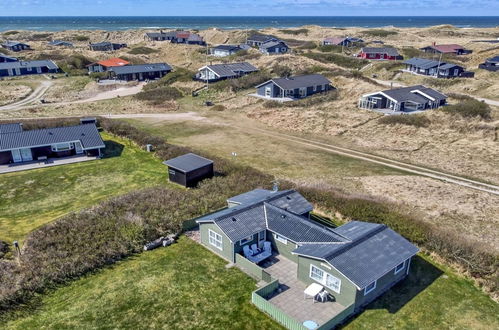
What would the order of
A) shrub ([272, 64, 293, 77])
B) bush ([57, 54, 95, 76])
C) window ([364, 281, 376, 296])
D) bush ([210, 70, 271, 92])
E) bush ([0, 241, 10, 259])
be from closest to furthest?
window ([364, 281, 376, 296]), bush ([0, 241, 10, 259]), bush ([210, 70, 271, 92]), shrub ([272, 64, 293, 77]), bush ([57, 54, 95, 76])

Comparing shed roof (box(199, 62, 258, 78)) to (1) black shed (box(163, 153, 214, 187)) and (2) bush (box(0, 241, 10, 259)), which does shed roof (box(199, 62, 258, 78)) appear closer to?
(1) black shed (box(163, 153, 214, 187))

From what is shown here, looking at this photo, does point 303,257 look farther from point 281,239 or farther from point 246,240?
point 246,240

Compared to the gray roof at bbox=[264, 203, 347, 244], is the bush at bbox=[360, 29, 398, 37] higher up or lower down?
higher up

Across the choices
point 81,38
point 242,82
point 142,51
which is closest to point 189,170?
point 242,82

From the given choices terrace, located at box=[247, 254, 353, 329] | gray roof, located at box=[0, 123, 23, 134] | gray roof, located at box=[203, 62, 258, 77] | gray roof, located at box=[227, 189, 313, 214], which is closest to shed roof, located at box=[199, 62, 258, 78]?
gray roof, located at box=[203, 62, 258, 77]

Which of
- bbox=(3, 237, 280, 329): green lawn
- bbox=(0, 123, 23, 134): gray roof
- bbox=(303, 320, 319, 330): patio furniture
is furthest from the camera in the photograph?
bbox=(0, 123, 23, 134): gray roof

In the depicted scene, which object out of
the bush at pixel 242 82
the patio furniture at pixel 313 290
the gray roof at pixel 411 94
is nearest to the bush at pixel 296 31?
the bush at pixel 242 82

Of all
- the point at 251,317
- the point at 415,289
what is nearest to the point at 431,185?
the point at 415,289

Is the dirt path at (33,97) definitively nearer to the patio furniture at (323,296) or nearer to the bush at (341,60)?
the bush at (341,60)
